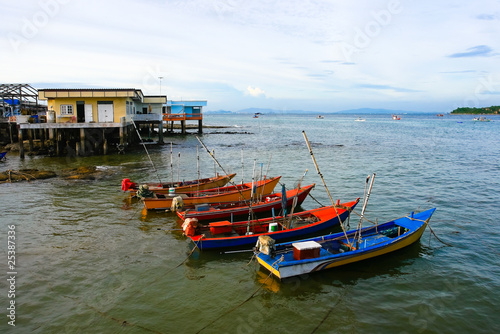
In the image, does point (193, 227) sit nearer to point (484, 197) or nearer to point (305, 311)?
point (305, 311)

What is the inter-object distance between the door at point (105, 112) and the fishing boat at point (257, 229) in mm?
24796

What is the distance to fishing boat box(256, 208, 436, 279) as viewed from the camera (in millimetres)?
11219

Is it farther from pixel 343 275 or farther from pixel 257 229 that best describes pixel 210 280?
pixel 343 275

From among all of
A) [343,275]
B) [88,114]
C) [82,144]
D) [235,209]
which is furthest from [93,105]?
[343,275]

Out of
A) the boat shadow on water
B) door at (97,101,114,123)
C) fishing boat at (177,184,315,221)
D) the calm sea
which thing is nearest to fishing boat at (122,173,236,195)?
the calm sea

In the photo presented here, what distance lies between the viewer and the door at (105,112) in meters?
34.0

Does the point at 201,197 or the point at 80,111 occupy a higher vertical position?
the point at 80,111

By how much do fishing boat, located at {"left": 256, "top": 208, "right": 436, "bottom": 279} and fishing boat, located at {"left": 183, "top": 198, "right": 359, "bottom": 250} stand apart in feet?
3.68

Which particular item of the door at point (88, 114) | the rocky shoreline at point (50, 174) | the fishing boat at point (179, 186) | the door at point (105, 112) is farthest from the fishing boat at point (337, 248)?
the door at point (88, 114)

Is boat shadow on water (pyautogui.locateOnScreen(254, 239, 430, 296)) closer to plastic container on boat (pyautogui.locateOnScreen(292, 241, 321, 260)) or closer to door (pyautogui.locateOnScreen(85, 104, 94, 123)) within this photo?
plastic container on boat (pyautogui.locateOnScreen(292, 241, 321, 260))

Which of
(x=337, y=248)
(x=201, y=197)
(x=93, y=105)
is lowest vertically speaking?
(x=337, y=248)

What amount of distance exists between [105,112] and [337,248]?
29.0 m

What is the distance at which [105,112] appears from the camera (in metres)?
34.2

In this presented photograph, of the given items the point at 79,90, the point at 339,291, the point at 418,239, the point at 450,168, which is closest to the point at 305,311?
the point at 339,291
